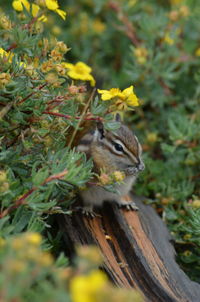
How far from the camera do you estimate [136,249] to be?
3277 millimetres

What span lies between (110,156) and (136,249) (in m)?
0.73

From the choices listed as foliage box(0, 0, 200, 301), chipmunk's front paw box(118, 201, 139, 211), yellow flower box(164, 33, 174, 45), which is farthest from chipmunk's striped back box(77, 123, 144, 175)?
yellow flower box(164, 33, 174, 45)

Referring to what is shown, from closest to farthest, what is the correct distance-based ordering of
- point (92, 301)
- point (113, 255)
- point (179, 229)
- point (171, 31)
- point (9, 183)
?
point (92, 301) → point (9, 183) → point (113, 255) → point (179, 229) → point (171, 31)

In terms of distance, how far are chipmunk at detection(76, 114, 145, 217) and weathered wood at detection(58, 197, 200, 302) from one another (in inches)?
5.2

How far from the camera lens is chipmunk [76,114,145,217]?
3.58 m

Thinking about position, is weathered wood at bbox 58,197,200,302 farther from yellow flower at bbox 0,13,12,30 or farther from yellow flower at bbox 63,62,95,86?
yellow flower at bbox 0,13,12,30

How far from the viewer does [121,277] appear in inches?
117

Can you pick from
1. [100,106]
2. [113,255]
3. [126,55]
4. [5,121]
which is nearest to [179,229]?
[113,255]

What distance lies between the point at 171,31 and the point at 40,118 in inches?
105

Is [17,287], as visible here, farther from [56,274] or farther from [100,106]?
[100,106]

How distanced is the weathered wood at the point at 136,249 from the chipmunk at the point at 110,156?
13 cm

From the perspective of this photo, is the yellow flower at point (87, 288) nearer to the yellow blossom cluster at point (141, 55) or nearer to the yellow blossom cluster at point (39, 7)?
the yellow blossom cluster at point (39, 7)

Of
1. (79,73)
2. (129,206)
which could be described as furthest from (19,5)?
(129,206)

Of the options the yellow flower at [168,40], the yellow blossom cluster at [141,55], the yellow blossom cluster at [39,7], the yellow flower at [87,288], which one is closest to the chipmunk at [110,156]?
the yellow blossom cluster at [39,7]
